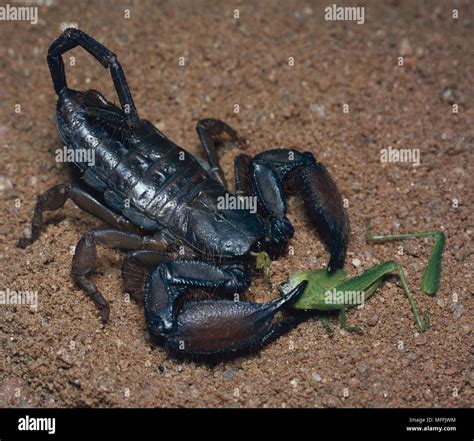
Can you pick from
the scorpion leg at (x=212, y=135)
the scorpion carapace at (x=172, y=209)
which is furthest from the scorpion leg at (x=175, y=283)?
the scorpion leg at (x=212, y=135)

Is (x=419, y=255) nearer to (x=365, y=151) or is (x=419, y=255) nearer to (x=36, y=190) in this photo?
(x=365, y=151)

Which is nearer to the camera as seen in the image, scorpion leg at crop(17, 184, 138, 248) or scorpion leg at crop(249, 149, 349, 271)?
scorpion leg at crop(249, 149, 349, 271)

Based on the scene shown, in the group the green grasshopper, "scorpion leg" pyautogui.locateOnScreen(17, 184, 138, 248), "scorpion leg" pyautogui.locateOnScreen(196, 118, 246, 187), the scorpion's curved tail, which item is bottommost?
the green grasshopper

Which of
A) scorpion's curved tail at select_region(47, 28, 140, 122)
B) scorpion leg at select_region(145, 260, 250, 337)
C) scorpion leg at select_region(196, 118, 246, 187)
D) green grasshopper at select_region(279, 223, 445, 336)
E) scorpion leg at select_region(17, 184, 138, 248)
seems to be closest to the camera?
scorpion leg at select_region(145, 260, 250, 337)

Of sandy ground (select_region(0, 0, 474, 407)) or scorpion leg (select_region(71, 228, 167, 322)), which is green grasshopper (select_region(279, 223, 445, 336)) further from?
scorpion leg (select_region(71, 228, 167, 322))

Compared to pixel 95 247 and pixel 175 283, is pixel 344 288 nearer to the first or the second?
pixel 175 283

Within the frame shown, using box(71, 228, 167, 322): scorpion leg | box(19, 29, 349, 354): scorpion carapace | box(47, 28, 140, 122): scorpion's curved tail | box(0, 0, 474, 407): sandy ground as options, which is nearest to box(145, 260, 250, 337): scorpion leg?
box(19, 29, 349, 354): scorpion carapace

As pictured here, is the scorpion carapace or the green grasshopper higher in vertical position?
the scorpion carapace
